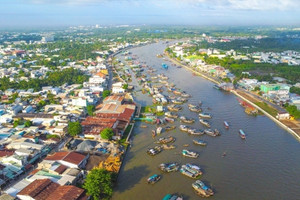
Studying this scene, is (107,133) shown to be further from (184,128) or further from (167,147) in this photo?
(184,128)

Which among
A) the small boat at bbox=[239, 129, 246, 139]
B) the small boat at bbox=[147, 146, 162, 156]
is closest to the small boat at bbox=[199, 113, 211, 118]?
the small boat at bbox=[239, 129, 246, 139]

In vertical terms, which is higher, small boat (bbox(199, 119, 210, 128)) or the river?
small boat (bbox(199, 119, 210, 128))

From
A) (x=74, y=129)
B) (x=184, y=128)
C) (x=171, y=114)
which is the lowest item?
(x=184, y=128)

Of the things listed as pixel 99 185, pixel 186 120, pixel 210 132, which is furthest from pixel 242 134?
pixel 99 185

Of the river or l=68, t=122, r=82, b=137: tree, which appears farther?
l=68, t=122, r=82, b=137: tree

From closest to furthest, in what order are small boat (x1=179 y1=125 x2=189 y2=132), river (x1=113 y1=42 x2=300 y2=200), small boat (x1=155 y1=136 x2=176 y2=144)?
1. river (x1=113 y1=42 x2=300 y2=200)
2. small boat (x1=155 y1=136 x2=176 y2=144)
3. small boat (x1=179 y1=125 x2=189 y2=132)

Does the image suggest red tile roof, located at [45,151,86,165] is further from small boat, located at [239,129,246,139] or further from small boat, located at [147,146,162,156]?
small boat, located at [239,129,246,139]
